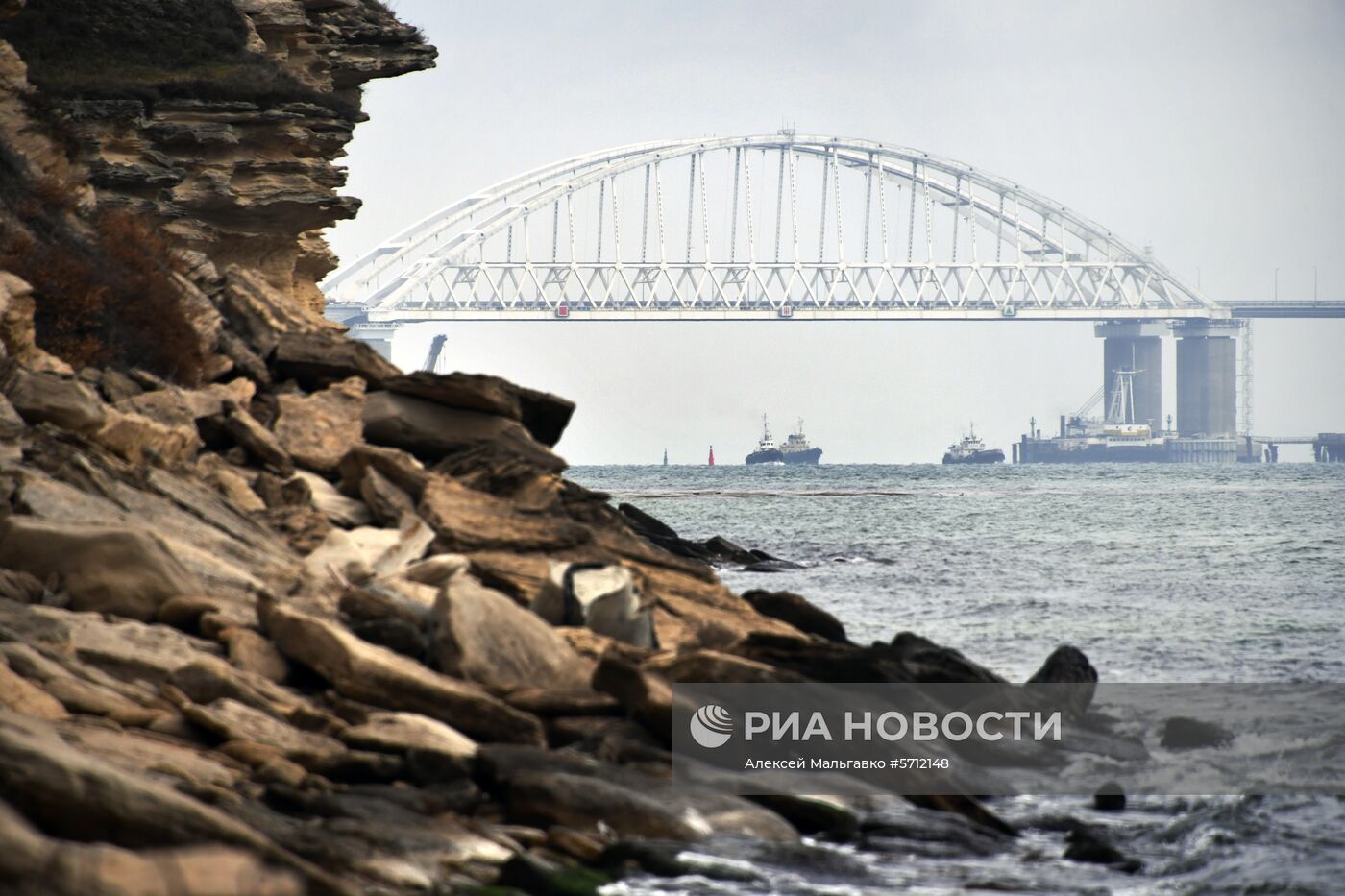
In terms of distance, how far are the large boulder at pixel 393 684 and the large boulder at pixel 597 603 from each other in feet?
6.24

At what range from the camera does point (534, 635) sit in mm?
8773

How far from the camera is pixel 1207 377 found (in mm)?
143750

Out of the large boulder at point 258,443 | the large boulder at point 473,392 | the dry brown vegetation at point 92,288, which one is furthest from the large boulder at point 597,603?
the dry brown vegetation at point 92,288

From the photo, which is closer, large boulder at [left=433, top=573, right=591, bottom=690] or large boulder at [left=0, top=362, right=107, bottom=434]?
large boulder at [left=433, top=573, right=591, bottom=690]

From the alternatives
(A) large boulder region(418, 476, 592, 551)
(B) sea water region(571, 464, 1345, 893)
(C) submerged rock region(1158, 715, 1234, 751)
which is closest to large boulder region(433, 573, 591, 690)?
(B) sea water region(571, 464, 1345, 893)

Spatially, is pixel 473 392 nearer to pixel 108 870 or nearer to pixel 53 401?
pixel 53 401

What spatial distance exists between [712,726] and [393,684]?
1.63 m

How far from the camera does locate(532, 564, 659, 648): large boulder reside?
9961 mm

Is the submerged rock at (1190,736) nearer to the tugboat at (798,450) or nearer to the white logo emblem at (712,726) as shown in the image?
the white logo emblem at (712,726)

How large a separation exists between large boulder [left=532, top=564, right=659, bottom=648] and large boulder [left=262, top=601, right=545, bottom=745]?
190 cm

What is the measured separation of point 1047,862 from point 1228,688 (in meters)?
6.18

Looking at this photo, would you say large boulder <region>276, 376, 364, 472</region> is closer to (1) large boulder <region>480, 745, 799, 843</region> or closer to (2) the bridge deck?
(1) large boulder <region>480, 745, 799, 843</region>

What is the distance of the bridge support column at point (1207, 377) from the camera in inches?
5561

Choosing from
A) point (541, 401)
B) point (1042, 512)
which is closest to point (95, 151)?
point (541, 401)
